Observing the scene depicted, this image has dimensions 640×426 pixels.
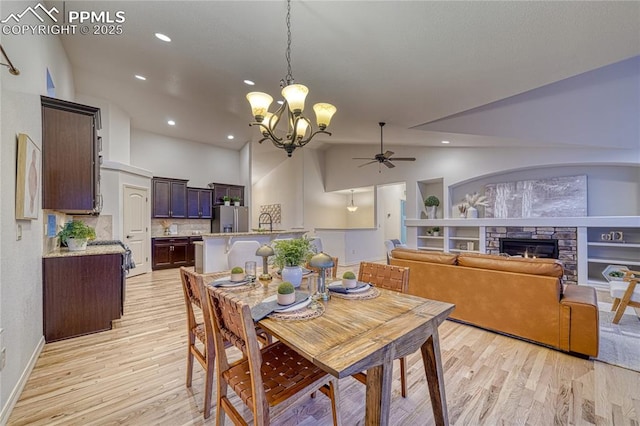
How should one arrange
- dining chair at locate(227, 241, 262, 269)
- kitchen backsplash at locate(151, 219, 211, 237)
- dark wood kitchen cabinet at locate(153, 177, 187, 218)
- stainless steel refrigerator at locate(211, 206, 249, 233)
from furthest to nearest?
stainless steel refrigerator at locate(211, 206, 249, 233)
kitchen backsplash at locate(151, 219, 211, 237)
dark wood kitchen cabinet at locate(153, 177, 187, 218)
dining chair at locate(227, 241, 262, 269)

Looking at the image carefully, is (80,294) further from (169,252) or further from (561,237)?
(561,237)

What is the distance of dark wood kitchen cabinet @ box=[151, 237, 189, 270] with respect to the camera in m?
6.43

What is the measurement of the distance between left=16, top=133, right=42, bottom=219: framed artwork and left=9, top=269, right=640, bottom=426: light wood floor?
1.32m

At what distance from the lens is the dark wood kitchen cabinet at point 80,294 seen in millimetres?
2715

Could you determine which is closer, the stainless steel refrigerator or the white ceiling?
the white ceiling

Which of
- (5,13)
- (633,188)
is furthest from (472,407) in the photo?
(633,188)

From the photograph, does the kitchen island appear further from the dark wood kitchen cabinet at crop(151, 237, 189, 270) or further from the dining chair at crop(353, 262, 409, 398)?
the dining chair at crop(353, 262, 409, 398)

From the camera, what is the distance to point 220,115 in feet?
19.0

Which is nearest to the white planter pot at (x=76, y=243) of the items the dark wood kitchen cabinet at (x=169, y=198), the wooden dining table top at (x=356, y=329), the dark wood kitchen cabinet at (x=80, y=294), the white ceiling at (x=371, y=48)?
the dark wood kitchen cabinet at (x=80, y=294)

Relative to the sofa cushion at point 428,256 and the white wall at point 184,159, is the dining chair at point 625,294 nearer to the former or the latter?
the sofa cushion at point 428,256

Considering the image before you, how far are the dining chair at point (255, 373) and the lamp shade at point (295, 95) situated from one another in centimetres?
163

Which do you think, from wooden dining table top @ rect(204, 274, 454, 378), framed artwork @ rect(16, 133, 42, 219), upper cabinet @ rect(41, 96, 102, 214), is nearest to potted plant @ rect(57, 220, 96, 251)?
upper cabinet @ rect(41, 96, 102, 214)

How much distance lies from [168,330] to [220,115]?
14.5 ft

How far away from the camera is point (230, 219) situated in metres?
7.61
